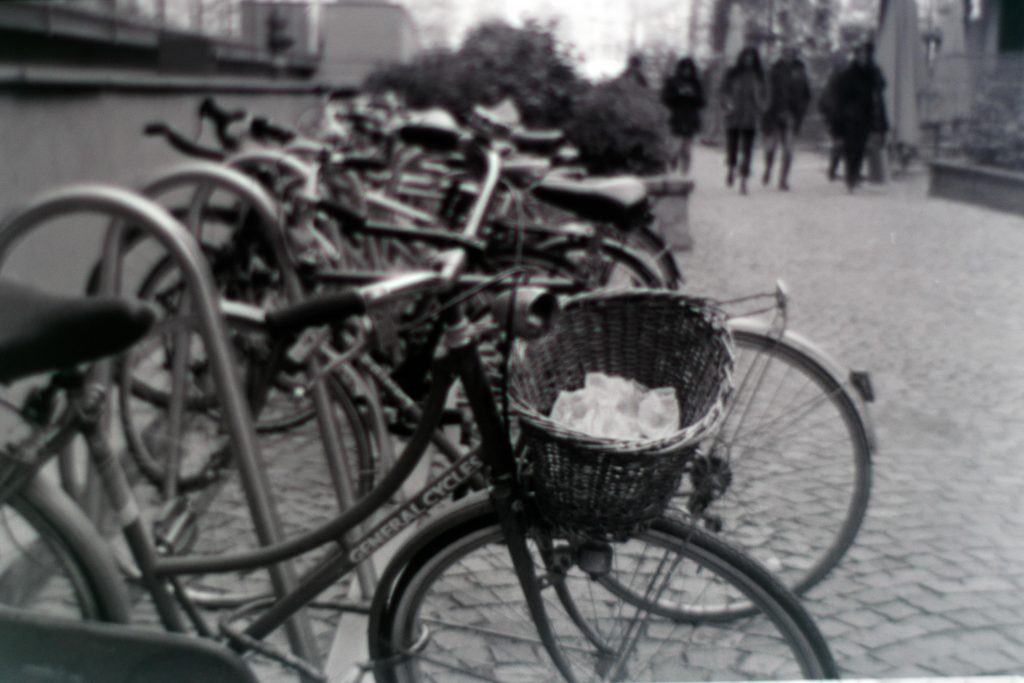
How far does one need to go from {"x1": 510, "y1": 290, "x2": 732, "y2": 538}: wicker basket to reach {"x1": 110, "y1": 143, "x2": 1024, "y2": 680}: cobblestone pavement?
1.06 meters

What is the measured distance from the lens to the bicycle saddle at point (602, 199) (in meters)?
3.27

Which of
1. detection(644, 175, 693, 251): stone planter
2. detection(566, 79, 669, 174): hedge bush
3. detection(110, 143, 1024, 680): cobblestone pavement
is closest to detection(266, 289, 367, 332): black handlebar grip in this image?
detection(110, 143, 1024, 680): cobblestone pavement

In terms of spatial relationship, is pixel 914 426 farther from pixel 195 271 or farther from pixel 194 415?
pixel 195 271

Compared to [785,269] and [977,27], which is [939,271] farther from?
[977,27]

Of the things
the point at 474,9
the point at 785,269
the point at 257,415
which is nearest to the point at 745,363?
the point at 257,415

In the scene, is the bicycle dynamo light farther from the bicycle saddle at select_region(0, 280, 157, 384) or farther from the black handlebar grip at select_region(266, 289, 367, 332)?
the bicycle saddle at select_region(0, 280, 157, 384)

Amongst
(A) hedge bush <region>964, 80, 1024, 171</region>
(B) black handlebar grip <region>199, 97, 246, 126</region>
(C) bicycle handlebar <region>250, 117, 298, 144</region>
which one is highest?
(A) hedge bush <region>964, 80, 1024, 171</region>

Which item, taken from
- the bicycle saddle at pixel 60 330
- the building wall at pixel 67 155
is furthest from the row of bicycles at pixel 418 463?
the building wall at pixel 67 155

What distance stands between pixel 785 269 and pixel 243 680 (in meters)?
6.59

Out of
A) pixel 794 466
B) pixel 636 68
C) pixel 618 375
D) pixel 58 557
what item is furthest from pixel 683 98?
pixel 58 557

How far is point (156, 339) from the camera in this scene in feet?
10.1

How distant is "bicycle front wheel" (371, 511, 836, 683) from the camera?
6.76 ft

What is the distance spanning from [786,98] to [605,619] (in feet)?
38.6

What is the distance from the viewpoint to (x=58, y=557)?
1931 mm
